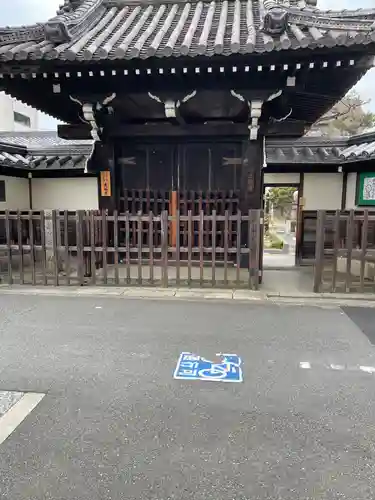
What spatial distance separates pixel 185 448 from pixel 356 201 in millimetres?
8534

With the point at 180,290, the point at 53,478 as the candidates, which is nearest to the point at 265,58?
the point at 180,290

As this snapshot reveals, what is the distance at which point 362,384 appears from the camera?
3.50m

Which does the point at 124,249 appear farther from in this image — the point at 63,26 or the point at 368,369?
the point at 368,369

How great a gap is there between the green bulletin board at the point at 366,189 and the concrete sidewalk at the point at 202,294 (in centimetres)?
337

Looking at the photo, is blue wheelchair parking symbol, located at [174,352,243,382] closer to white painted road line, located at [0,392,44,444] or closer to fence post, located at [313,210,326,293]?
white painted road line, located at [0,392,44,444]

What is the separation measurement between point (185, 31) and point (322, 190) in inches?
225

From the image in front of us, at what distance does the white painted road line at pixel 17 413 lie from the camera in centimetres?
279

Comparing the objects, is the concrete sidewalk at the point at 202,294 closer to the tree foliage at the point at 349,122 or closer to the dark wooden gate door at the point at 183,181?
the dark wooden gate door at the point at 183,181

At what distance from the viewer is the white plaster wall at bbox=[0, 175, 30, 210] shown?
9.65 metres

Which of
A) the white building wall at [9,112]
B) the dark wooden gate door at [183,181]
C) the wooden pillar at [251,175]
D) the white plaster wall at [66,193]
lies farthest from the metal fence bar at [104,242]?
the white building wall at [9,112]

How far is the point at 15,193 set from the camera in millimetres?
10031

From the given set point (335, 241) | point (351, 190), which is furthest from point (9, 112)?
point (335, 241)

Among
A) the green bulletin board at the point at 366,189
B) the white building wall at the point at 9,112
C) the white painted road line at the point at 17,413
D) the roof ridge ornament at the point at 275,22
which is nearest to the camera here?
the white painted road line at the point at 17,413

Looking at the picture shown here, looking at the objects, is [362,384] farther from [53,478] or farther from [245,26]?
[245,26]
